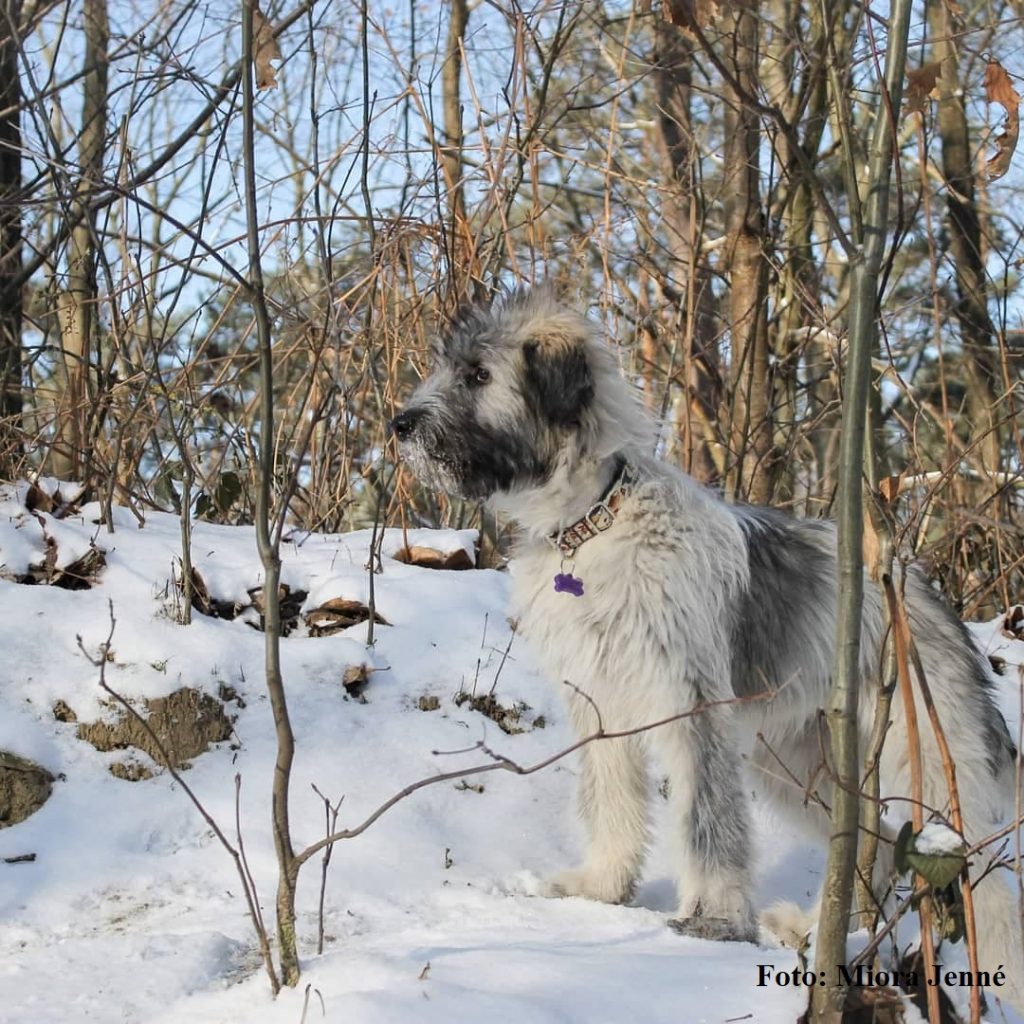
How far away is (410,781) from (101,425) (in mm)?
2354

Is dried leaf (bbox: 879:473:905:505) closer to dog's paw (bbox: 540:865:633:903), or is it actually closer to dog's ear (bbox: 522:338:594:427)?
dog's ear (bbox: 522:338:594:427)

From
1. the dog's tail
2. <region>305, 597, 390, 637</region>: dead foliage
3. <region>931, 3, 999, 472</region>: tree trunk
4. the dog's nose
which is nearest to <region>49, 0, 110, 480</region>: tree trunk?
<region>305, 597, 390, 637</region>: dead foliage

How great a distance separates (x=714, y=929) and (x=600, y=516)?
4.08 ft

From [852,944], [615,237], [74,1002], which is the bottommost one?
[74,1002]

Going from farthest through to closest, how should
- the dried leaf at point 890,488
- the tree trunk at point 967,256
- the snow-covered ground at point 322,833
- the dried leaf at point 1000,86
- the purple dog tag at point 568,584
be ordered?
the tree trunk at point 967,256 → the purple dog tag at point 568,584 → the snow-covered ground at point 322,833 → the dried leaf at point 890,488 → the dried leaf at point 1000,86

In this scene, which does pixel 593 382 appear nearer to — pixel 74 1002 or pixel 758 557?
pixel 758 557

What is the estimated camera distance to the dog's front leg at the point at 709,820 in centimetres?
339

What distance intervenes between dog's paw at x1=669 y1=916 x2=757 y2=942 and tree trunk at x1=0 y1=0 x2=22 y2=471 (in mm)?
3478

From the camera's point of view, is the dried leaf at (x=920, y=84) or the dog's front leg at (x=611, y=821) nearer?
the dried leaf at (x=920, y=84)

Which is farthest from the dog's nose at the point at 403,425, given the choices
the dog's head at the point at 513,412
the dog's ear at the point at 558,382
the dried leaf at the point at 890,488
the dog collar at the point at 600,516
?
the dried leaf at the point at 890,488

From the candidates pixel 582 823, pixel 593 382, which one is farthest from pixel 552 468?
pixel 582 823

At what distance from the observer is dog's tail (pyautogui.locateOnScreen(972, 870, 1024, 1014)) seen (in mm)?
3293

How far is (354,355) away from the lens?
6.05 meters

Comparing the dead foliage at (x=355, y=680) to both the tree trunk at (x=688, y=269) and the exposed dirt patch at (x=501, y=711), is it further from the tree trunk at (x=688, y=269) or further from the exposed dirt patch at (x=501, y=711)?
the tree trunk at (x=688, y=269)
